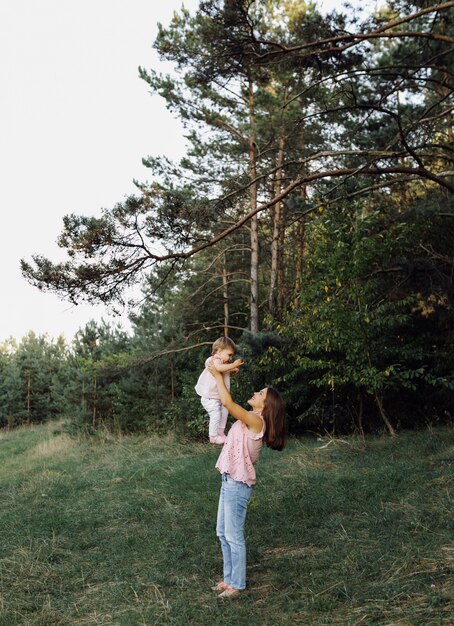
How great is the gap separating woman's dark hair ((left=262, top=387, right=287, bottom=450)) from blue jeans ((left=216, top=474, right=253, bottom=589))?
374mm

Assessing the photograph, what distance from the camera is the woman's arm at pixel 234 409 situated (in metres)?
4.29

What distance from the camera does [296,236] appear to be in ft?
61.7

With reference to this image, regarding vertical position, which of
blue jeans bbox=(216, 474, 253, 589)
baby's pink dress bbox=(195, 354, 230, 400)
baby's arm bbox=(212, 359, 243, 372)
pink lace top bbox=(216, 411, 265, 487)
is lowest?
blue jeans bbox=(216, 474, 253, 589)

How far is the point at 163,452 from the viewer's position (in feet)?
41.4

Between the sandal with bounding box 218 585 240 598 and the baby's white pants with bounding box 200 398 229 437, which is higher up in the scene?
the baby's white pants with bounding box 200 398 229 437

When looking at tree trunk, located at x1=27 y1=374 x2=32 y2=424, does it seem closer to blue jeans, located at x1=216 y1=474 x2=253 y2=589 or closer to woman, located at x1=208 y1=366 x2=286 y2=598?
woman, located at x1=208 y1=366 x2=286 y2=598

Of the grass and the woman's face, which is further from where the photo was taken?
the woman's face

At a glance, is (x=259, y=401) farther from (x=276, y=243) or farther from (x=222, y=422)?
(x=276, y=243)

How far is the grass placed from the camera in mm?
4102

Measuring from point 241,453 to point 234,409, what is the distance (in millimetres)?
343

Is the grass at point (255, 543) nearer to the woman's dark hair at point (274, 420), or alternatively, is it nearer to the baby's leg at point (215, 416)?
the woman's dark hair at point (274, 420)

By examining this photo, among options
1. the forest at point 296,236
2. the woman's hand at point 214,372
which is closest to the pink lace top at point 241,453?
the woman's hand at point 214,372

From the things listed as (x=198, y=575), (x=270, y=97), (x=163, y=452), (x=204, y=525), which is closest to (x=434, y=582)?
(x=198, y=575)

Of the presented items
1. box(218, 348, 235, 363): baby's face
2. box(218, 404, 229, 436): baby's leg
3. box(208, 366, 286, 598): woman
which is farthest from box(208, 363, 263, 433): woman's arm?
box(218, 404, 229, 436): baby's leg
